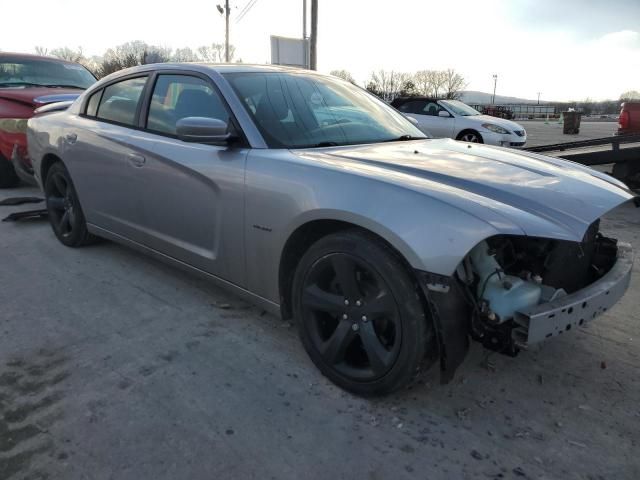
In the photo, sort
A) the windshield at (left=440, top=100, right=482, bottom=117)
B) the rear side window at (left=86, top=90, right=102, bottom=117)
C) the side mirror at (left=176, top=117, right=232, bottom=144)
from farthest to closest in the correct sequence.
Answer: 1. the windshield at (left=440, top=100, right=482, bottom=117)
2. the rear side window at (left=86, top=90, right=102, bottom=117)
3. the side mirror at (left=176, top=117, right=232, bottom=144)

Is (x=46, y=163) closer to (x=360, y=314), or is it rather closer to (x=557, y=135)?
(x=360, y=314)

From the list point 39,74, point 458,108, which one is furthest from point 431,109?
point 39,74

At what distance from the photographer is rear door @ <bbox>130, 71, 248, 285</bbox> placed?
286 centimetres

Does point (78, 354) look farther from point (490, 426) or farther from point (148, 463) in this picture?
point (490, 426)

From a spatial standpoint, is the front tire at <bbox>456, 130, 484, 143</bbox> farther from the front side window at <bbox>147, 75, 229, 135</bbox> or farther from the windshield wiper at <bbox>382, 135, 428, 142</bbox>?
the front side window at <bbox>147, 75, 229, 135</bbox>

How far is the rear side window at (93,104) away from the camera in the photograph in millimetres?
4199

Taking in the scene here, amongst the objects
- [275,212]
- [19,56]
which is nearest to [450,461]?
[275,212]

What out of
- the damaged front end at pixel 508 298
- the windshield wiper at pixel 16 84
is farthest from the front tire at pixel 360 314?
the windshield wiper at pixel 16 84

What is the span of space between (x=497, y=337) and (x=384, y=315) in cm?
48

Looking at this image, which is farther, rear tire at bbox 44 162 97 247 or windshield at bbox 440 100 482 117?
windshield at bbox 440 100 482 117

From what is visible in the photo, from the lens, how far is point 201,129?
2.70 meters

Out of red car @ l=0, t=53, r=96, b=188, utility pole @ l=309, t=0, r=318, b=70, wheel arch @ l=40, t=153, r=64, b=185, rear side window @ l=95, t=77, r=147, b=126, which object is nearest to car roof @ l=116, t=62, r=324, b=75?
rear side window @ l=95, t=77, r=147, b=126

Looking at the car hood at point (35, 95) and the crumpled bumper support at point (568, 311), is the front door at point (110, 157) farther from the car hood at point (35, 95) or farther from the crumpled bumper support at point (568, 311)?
the crumpled bumper support at point (568, 311)

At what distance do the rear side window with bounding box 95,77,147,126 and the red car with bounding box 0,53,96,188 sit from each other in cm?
222
